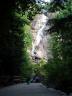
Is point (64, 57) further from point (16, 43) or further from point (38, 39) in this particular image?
point (38, 39)

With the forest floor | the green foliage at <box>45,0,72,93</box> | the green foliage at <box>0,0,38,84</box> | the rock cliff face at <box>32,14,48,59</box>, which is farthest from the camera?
the rock cliff face at <box>32,14,48,59</box>

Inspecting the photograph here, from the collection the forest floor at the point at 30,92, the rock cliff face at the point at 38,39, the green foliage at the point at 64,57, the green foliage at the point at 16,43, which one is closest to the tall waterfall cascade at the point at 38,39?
the rock cliff face at the point at 38,39

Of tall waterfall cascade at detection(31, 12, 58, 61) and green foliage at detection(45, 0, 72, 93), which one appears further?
tall waterfall cascade at detection(31, 12, 58, 61)

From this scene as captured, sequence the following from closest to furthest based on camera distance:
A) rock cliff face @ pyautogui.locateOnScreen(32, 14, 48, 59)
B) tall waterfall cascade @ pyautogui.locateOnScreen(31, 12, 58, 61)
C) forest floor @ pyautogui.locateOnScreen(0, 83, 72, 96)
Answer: forest floor @ pyautogui.locateOnScreen(0, 83, 72, 96) < tall waterfall cascade @ pyautogui.locateOnScreen(31, 12, 58, 61) < rock cliff face @ pyautogui.locateOnScreen(32, 14, 48, 59)

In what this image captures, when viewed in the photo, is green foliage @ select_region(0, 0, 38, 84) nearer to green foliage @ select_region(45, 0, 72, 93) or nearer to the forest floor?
green foliage @ select_region(45, 0, 72, 93)

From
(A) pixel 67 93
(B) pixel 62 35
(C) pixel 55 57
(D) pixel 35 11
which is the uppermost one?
(D) pixel 35 11

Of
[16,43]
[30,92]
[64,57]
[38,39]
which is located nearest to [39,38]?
A: [38,39]

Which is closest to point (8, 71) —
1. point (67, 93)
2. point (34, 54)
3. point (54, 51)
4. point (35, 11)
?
point (54, 51)

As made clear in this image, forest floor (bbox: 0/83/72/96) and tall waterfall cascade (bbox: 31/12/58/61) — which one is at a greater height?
tall waterfall cascade (bbox: 31/12/58/61)

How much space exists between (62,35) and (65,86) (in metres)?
3.00

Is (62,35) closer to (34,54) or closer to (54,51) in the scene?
(54,51)

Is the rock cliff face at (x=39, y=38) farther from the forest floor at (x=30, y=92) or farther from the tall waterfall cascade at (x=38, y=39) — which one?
the forest floor at (x=30, y=92)

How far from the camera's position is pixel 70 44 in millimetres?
15398

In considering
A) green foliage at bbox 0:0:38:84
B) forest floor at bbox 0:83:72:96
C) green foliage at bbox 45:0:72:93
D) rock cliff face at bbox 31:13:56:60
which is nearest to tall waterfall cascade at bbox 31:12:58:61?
rock cliff face at bbox 31:13:56:60
